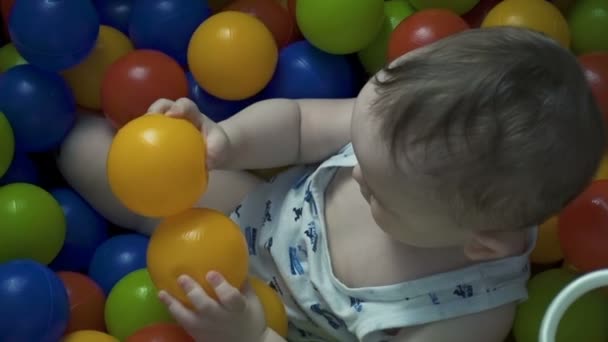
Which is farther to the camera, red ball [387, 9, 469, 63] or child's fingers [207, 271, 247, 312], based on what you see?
red ball [387, 9, 469, 63]

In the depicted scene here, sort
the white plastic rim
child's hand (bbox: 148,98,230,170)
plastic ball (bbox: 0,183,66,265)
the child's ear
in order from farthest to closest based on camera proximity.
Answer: plastic ball (bbox: 0,183,66,265), child's hand (bbox: 148,98,230,170), the child's ear, the white plastic rim

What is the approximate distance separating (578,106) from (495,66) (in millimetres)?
79

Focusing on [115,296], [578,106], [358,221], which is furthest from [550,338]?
[115,296]

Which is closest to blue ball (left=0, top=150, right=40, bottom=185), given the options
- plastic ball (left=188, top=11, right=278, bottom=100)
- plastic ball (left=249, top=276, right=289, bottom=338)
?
plastic ball (left=188, top=11, right=278, bottom=100)

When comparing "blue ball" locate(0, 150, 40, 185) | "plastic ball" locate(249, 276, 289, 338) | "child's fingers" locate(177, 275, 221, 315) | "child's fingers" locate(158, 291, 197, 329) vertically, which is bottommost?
"plastic ball" locate(249, 276, 289, 338)

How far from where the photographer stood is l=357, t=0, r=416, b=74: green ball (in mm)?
1189

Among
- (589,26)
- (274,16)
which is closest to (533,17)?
(589,26)

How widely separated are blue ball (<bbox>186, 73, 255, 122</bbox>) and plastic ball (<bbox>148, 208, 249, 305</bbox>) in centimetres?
29

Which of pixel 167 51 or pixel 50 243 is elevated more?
pixel 167 51

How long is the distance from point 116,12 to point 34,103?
0.23m

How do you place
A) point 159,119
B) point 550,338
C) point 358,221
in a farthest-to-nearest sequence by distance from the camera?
point 358,221 → point 159,119 → point 550,338

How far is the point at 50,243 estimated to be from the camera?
1065mm

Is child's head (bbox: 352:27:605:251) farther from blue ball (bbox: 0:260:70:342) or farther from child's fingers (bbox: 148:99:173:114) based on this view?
blue ball (bbox: 0:260:70:342)

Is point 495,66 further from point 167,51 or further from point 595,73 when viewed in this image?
point 167,51
